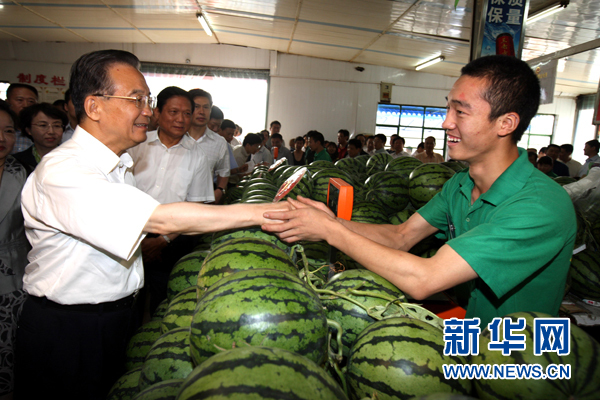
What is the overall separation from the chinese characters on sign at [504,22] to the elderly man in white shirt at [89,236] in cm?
395

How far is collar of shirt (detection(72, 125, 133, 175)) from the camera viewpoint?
1.62 meters

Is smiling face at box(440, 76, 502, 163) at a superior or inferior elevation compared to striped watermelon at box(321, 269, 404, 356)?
superior

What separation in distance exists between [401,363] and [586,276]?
7.93 feet

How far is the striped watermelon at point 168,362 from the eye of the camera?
4.15 feet

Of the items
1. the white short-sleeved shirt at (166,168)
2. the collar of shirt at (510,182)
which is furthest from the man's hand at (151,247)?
the collar of shirt at (510,182)

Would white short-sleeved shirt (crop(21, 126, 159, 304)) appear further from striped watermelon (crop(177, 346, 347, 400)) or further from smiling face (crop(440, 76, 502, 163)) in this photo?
smiling face (crop(440, 76, 502, 163))

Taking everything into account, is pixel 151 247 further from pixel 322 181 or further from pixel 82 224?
pixel 322 181

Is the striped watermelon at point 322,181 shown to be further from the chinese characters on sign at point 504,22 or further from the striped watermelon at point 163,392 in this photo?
the chinese characters on sign at point 504,22

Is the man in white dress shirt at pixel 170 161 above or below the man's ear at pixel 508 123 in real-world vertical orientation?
below

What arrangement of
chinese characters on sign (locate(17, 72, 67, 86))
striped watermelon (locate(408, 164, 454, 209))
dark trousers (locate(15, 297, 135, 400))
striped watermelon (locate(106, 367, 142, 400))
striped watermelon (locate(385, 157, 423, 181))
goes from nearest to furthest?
striped watermelon (locate(106, 367, 142, 400)), dark trousers (locate(15, 297, 135, 400)), striped watermelon (locate(408, 164, 454, 209)), striped watermelon (locate(385, 157, 423, 181)), chinese characters on sign (locate(17, 72, 67, 86))

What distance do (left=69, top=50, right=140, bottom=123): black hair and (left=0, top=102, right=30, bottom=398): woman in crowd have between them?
1.13 m

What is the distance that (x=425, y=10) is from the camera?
25.9 feet

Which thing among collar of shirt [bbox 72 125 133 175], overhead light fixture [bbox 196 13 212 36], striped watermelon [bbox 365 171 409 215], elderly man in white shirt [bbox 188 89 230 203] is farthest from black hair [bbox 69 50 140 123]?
overhead light fixture [bbox 196 13 212 36]

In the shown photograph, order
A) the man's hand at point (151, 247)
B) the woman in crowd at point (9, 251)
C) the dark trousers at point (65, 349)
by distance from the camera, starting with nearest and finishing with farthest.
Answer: the dark trousers at point (65, 349) < the woman in crowd at point (9, 251) < the man's hand at point (151, 247)
